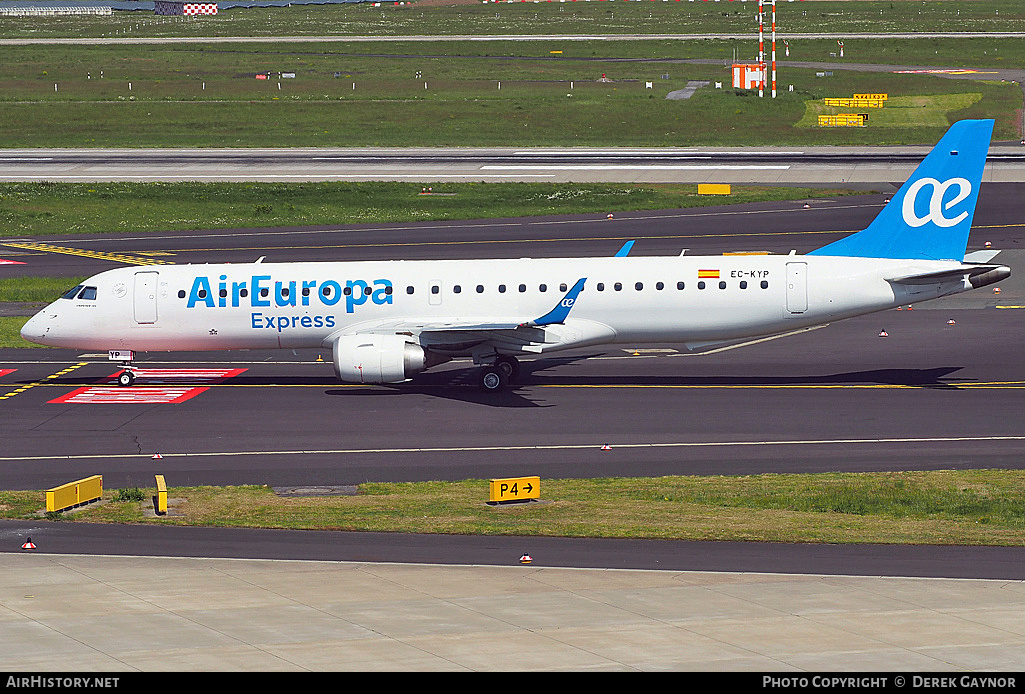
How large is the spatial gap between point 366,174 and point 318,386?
51.7 m

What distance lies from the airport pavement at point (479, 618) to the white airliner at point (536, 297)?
17677 millimetres

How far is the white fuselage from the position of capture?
4619cm

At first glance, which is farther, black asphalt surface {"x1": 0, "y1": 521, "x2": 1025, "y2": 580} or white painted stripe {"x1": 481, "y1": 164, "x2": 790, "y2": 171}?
white painted stripe {"x1": 481, "y1": 164, "x2": 790, "y2": 171}

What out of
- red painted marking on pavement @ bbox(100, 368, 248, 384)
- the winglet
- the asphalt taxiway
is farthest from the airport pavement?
red painted marking on pavement @ bbox(100, 368, 248, 384)

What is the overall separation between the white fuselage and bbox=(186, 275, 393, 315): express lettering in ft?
0.11

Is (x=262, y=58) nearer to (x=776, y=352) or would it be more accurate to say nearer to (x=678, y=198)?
(x=678, y=198)

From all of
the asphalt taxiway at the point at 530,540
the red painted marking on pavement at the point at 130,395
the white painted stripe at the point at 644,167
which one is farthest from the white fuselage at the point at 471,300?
the white painted stripe at the point at 644,167

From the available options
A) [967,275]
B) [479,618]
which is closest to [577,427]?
[967,275]

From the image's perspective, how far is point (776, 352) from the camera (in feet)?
174

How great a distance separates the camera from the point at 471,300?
47344 millimetres

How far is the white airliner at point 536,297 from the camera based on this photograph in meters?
45.8

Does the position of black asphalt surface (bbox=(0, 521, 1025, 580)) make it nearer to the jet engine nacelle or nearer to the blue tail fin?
the jet engine nacelle

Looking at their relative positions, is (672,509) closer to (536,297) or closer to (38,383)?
(536,297)

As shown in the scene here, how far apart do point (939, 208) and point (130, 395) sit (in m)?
28.2
